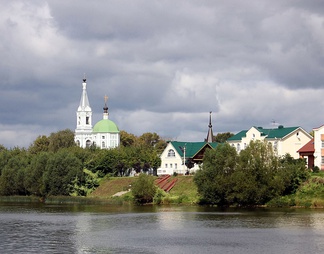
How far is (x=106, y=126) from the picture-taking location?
643ft

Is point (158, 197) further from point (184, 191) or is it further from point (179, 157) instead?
point (179, 157)

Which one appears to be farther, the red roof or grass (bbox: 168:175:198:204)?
the red roof

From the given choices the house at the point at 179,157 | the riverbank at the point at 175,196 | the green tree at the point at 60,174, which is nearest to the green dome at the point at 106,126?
the house at the point at 179,157

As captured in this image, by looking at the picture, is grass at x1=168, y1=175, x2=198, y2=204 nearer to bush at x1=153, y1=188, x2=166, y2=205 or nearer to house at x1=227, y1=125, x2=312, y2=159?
bush at x1=153, y1=188, x2=166, y2=205

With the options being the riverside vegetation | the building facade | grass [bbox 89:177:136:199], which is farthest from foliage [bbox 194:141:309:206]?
grass [bbox 89:177:136:199]

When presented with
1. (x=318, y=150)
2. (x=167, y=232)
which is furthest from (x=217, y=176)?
(x=167, y=232)

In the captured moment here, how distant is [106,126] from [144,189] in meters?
99.0

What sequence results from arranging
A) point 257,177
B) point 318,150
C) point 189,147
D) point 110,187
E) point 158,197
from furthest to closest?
point 189,147, point 110,187, point 318,150, point 158,197, point 257,177

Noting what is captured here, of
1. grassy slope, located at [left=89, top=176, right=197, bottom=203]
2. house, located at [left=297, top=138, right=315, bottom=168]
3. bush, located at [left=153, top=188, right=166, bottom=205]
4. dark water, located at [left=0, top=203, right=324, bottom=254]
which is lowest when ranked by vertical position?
dark water, located at [left=0, top=203, right=324, bottom=254]

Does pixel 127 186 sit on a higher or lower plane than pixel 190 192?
higher

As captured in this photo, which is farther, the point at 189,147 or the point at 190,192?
the point at 189,147

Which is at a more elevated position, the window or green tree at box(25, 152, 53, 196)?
the window

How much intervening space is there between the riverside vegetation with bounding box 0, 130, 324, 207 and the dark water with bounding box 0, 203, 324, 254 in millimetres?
6760

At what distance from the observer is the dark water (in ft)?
160
